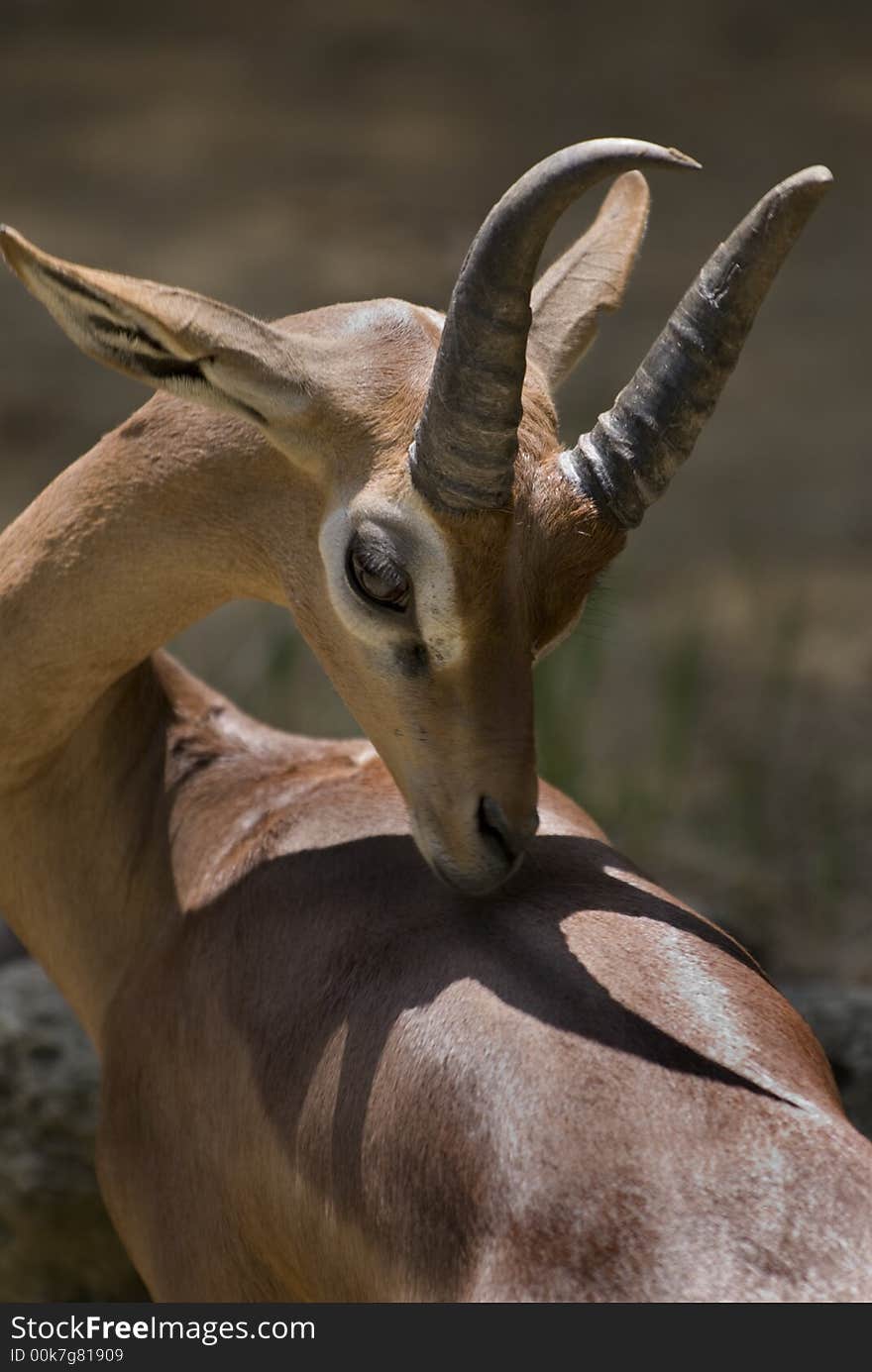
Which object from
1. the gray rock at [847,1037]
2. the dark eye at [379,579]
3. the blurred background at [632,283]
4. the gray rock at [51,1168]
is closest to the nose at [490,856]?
the dark eye at [379,579]

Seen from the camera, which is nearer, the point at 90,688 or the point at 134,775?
the point at 90,688

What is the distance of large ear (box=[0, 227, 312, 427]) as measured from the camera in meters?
3.48

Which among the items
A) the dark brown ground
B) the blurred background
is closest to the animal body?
the dark brown ground

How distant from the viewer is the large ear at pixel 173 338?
11.4 ft

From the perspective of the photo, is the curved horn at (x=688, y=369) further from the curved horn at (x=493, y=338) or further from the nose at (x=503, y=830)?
the nose at (x=503, y=830)

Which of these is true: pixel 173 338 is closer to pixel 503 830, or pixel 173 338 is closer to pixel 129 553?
pixel 129 553

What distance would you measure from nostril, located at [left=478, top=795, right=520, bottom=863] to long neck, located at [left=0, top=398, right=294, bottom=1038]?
693 millimetres

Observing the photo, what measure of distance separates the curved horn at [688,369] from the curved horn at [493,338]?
0.22 meters

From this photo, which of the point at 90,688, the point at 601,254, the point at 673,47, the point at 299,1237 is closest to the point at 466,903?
the point at 299,1237

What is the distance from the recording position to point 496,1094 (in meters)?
3.24

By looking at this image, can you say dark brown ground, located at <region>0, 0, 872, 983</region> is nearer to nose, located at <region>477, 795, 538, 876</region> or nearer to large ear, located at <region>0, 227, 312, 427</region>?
nose, located at <region>477, 795, 538, 876</region>

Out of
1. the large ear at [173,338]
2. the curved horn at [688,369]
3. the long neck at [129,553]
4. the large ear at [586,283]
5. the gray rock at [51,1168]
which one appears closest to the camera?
the curved horn at [688,369]

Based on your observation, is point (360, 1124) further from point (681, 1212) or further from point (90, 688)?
point (90, 688)

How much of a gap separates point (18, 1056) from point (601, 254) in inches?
114
